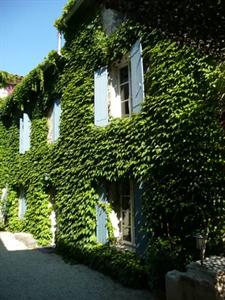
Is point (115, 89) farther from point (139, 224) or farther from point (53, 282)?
point (53, 282)

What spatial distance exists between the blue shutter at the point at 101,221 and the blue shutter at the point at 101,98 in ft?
5.38

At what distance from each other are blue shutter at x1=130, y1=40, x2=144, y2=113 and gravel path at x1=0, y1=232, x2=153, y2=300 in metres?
3.47

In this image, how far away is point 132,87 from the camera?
6.53 metres

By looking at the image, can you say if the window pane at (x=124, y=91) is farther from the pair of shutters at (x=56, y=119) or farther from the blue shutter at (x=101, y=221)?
the pair of shutters at (x=56, y=119)

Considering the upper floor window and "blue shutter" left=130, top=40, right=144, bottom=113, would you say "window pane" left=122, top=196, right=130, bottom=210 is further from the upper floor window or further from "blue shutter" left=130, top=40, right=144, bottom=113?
the upper floor window

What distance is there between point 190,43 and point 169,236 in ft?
10.9

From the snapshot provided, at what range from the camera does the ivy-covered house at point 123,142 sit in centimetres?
501

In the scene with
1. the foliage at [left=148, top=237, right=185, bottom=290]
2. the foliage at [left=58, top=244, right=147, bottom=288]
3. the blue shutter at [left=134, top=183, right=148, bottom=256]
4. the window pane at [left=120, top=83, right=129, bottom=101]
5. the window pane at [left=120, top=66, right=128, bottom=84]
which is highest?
the window pane at [left=120, top=66, right=128, bottom=84]

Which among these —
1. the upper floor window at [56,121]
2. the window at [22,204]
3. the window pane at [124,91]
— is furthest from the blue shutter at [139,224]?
the window at [22,204]

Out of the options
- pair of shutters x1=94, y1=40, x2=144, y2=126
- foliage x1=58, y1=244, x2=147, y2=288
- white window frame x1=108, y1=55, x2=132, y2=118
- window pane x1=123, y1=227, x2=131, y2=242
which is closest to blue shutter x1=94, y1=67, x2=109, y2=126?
pair of shutters x1=94, y1=40, x2=144, y2=126

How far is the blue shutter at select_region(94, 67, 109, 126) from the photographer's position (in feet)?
23.7

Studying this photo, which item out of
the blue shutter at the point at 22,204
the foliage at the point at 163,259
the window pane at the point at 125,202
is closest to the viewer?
the foliage at the point at 163,259

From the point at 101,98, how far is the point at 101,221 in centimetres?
289

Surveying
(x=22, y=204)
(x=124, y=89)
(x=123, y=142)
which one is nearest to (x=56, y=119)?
(x=124, y=89)
